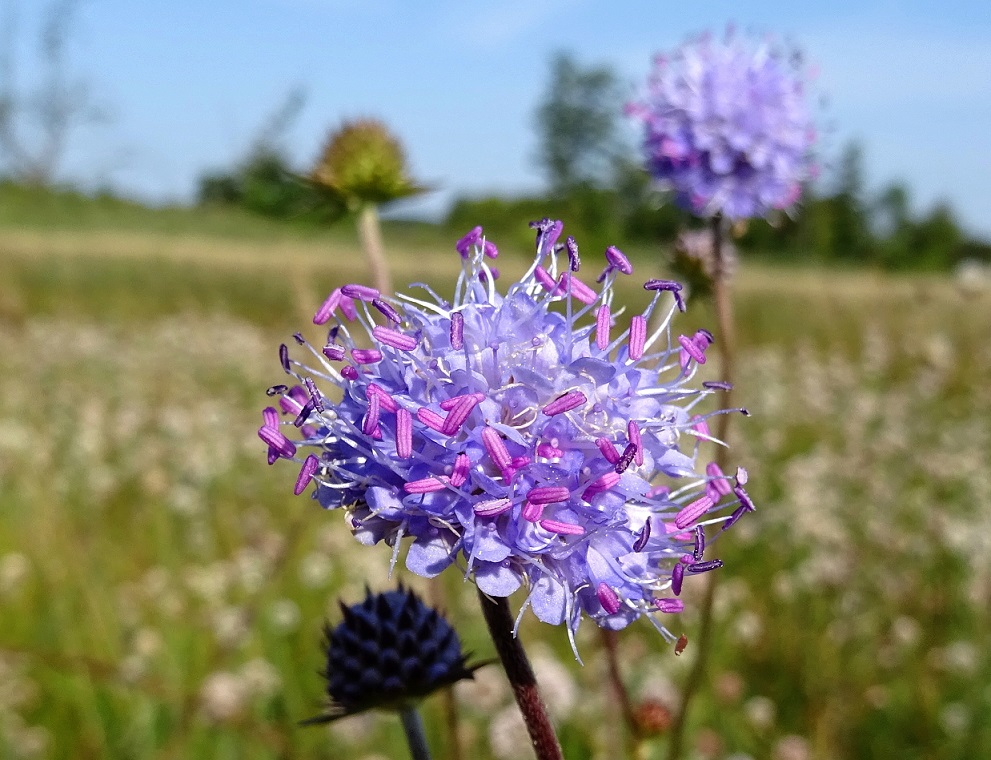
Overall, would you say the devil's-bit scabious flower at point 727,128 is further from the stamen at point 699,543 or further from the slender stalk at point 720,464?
the stamen at point 699,543

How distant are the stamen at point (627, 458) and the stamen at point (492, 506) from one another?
17 centimetres

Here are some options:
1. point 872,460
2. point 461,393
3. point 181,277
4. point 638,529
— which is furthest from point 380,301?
point 181,277

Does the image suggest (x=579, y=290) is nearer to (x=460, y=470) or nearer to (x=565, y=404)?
(x=565, y=404)

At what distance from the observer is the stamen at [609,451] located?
134 centimetres

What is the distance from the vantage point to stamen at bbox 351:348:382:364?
1502 mm

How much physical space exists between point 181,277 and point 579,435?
1949 cm

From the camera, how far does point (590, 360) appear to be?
1408mm

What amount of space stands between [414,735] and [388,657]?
15 cm

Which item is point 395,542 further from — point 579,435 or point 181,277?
point 181,277

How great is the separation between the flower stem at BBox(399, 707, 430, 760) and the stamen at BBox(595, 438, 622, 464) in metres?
0.73

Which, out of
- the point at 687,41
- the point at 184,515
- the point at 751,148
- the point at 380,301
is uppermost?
the point at 687,41

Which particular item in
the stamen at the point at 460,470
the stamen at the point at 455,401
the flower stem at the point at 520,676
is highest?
the stamen at the point at 455,401

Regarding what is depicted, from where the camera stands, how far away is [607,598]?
4.47ft

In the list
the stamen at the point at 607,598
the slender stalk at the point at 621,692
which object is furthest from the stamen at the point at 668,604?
the slender stalk at the point at 621,692
